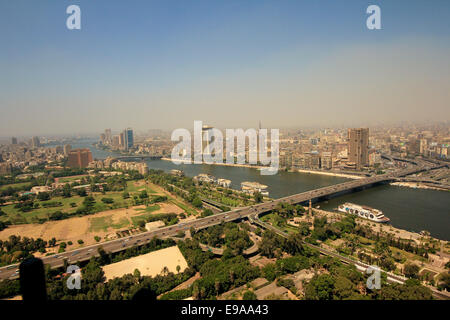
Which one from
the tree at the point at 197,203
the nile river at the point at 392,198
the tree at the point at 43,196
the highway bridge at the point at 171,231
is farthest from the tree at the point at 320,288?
the tree at the point at 43,196

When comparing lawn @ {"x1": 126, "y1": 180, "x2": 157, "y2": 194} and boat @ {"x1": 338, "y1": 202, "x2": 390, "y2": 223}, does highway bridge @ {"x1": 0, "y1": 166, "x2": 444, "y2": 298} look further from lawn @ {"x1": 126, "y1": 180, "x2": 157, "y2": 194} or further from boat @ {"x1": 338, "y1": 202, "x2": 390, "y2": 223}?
lawn @ {"x1": 126, "y1": 180, "x2": 157, "y2": 194}

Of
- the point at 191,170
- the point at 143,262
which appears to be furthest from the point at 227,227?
the point at 191,170

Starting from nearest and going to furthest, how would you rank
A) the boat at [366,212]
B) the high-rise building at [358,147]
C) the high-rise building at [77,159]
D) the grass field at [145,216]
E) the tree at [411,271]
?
the tree at [411,271], the boat at [366,212], the grass field at [145,216], the high-rise building at [358,147], the high-rise building at [77,159]

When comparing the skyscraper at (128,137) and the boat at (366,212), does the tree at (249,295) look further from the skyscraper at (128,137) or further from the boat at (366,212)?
the skyscraper at (128,137)

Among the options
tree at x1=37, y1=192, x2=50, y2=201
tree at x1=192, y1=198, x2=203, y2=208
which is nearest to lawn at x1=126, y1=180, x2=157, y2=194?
tree at x1=37, y1=192, x2=50, y2=201

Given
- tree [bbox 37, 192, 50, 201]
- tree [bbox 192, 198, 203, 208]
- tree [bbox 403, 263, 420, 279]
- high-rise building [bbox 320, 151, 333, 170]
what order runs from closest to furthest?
tree [bbox 403, 263, 420, 279] < tree [bbox 192, 198, 203, 208] < tree [bbox 37, 192, 50, 201] < high-rise building [bbox 320, 151, 333, 170]

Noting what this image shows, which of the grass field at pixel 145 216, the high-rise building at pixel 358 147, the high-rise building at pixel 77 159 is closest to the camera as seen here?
the grass field at pixel 145 216

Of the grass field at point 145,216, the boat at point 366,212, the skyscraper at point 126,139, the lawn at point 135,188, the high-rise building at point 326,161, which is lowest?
the grass field at point 145,216
